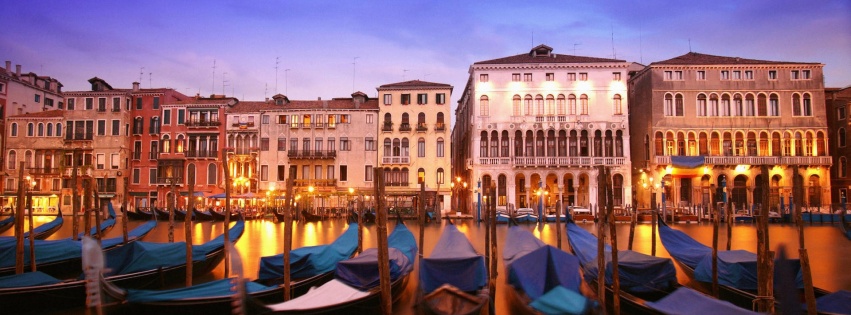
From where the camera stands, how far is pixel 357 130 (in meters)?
29.5

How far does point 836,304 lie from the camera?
5633 millimetres

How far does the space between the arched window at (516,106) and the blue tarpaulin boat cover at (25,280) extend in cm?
2376

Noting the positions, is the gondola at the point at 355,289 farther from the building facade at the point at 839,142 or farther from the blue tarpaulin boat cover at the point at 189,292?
the building facade at the point at 839,142

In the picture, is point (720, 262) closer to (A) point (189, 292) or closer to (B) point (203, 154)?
(A) point (189, 292)

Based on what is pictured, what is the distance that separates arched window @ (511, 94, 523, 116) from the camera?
94.7 feet

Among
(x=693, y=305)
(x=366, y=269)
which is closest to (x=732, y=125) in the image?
(x=366, y=269)

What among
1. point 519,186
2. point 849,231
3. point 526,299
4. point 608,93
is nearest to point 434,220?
point 519,186

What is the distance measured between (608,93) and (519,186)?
20.7 feet

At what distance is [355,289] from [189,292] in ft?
5.86

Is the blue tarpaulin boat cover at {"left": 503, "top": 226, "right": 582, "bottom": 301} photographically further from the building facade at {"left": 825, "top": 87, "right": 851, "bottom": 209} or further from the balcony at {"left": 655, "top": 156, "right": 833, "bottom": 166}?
the building facade at {"left": 825, "top": 87, "right": 851, "bottom": 209}

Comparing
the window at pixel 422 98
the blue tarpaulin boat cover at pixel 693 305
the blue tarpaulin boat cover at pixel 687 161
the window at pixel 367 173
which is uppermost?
the window at pixel 422 98

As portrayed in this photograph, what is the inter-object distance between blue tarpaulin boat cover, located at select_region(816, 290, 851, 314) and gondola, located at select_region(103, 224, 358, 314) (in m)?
5.51

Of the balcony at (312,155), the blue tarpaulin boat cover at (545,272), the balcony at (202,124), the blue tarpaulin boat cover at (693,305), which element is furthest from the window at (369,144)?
the blue tarpaulin boat cover at (693,305)

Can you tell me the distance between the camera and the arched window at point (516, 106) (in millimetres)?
28875
